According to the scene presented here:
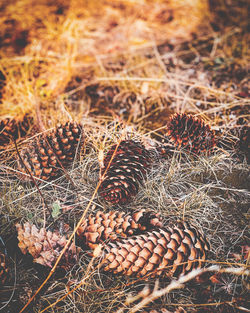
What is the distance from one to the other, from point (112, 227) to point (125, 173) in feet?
0.98

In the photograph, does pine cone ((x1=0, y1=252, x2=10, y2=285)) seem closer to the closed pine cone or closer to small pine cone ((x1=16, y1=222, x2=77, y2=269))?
small pine cone ((x1=16, y1=222, x2=77, y2=269))

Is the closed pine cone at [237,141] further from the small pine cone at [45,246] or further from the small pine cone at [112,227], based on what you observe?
the small pine cone at [45,246]

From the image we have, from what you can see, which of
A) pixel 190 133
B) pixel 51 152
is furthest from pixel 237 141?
pixel 51 152

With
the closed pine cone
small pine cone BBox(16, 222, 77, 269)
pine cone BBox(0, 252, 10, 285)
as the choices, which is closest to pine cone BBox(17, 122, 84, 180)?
small pine cone BBox(16, 222, 77, 269)

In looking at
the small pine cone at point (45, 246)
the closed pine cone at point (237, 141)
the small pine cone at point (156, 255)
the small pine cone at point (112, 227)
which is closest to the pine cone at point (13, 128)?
the small pine cone at point (45, 246)

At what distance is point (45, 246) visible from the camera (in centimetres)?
106

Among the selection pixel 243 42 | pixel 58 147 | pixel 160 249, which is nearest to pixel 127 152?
pixel 58 147

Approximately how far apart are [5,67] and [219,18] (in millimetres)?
2445

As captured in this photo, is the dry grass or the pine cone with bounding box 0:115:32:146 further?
the pine cone with bounding box 0:115:32:146

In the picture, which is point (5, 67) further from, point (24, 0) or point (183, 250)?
point (183, 250)

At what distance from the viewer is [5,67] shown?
2.15 metres

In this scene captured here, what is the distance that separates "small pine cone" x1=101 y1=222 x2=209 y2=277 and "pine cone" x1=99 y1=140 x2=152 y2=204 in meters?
0.27

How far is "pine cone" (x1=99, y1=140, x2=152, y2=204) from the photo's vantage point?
4.07 ft

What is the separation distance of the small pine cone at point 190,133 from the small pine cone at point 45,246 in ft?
2.83
